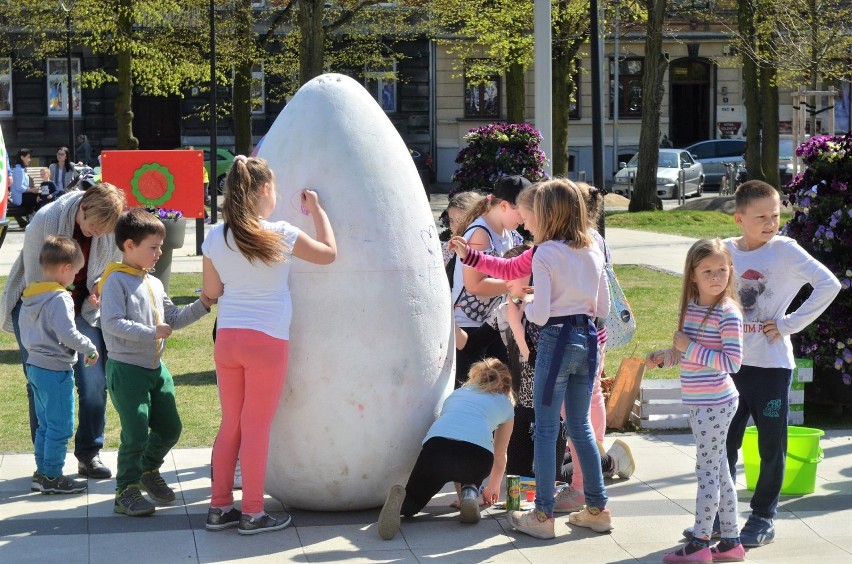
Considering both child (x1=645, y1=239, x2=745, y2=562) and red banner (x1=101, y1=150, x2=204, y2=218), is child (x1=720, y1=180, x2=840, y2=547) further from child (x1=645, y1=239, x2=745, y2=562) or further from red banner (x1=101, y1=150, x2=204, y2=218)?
red banner (x1=101, y1=150, x2=204, y2=218)

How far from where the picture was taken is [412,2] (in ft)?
128

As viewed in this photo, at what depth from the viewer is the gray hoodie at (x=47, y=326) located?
6.38m

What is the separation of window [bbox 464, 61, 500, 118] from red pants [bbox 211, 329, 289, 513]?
3857cm

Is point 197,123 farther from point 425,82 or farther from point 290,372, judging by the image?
point 290,372

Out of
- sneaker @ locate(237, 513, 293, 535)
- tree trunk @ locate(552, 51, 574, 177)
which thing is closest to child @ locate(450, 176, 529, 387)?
sneaker @ locate(237, 513, 293, 535)

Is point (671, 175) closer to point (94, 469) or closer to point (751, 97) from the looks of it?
point (751, 97)

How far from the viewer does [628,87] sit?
46.9 m

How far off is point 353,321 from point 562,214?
1140 millimetres

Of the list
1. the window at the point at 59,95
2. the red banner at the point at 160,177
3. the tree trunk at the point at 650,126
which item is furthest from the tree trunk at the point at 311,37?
the window at the point at 59,95

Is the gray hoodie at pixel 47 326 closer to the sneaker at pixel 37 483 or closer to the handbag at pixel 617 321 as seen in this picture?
the sneaker at pixel 37 483

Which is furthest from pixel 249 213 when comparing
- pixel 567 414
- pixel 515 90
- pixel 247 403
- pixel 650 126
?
pixel 515 90

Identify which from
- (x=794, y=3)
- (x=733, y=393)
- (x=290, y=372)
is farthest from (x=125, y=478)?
(x=794, y=3)

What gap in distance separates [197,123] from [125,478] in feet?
121

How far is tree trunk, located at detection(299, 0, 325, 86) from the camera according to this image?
20594mm
